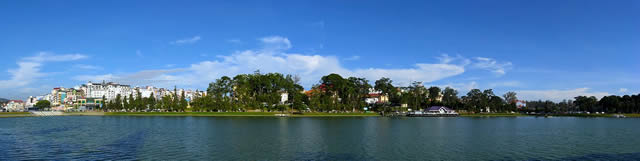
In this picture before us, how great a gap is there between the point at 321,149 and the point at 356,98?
9034 centimetres

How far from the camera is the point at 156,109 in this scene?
114 metres

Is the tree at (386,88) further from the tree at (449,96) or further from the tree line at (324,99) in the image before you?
the tree at (449,96)

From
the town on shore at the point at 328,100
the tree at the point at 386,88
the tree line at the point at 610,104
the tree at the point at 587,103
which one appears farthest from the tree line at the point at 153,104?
the tree at the point at 587,103

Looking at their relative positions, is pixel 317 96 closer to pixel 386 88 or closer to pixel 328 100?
pixel 328 100

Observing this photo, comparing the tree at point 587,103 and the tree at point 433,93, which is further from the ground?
the tree at point 433,93

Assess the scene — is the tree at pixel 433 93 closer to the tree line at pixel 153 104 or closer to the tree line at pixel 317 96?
the tree line at pixel 317 96

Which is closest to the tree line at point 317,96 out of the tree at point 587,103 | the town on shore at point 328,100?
the town on shore at point 328,100

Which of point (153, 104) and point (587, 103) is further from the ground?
point (153, 104)

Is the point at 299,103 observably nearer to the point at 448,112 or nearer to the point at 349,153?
the point at 448,112

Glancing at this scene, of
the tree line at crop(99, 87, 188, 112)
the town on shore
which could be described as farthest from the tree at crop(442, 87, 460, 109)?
the tree line at crop(99, 87, 188, 112)

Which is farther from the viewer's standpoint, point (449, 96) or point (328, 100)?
point (449, 96)

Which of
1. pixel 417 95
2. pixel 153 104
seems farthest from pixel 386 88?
pixel 153 104

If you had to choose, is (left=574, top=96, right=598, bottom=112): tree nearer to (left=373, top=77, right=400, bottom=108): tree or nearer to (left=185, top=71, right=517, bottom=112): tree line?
(left=185, top=71, right=517, bottom=112): tree line

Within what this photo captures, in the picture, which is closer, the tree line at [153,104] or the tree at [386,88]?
the tree line at [153,104]
